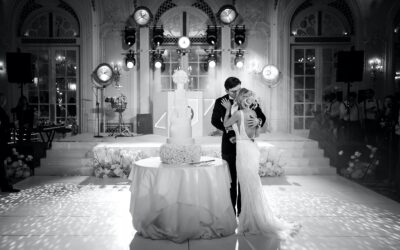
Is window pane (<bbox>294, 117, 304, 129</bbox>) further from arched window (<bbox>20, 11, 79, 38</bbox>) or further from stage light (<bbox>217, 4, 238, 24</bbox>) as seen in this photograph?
arched window (<bbox>20, 11, 79, 38</bbox>)

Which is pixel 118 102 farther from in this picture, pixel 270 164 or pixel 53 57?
pixel 270 164

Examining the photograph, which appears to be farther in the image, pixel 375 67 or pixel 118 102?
pixel 375 67

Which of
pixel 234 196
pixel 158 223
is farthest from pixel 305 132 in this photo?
pixel 158 223

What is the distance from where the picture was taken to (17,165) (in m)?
7.45

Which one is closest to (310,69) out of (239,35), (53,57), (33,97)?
(239,35)

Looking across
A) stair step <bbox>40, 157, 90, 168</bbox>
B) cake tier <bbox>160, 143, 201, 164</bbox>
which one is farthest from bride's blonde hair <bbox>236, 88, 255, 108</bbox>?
stair step <bbox>40, 157, 90, 168</bbox>

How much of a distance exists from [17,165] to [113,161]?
65.2 inches

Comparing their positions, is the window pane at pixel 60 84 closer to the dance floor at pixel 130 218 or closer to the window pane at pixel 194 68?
the window pane at pixel 194 68

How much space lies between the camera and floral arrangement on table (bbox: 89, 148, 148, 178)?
737 centimetres

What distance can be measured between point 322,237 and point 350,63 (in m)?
5.99

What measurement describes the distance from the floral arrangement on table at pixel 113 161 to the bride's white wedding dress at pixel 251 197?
140 inches

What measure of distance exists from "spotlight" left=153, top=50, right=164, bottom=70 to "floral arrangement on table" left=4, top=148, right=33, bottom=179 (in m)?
4.34

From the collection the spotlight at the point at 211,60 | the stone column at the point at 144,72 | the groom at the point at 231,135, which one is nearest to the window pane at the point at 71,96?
the stone column at the point at 144,72

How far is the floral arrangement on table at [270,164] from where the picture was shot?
24.5 feet
